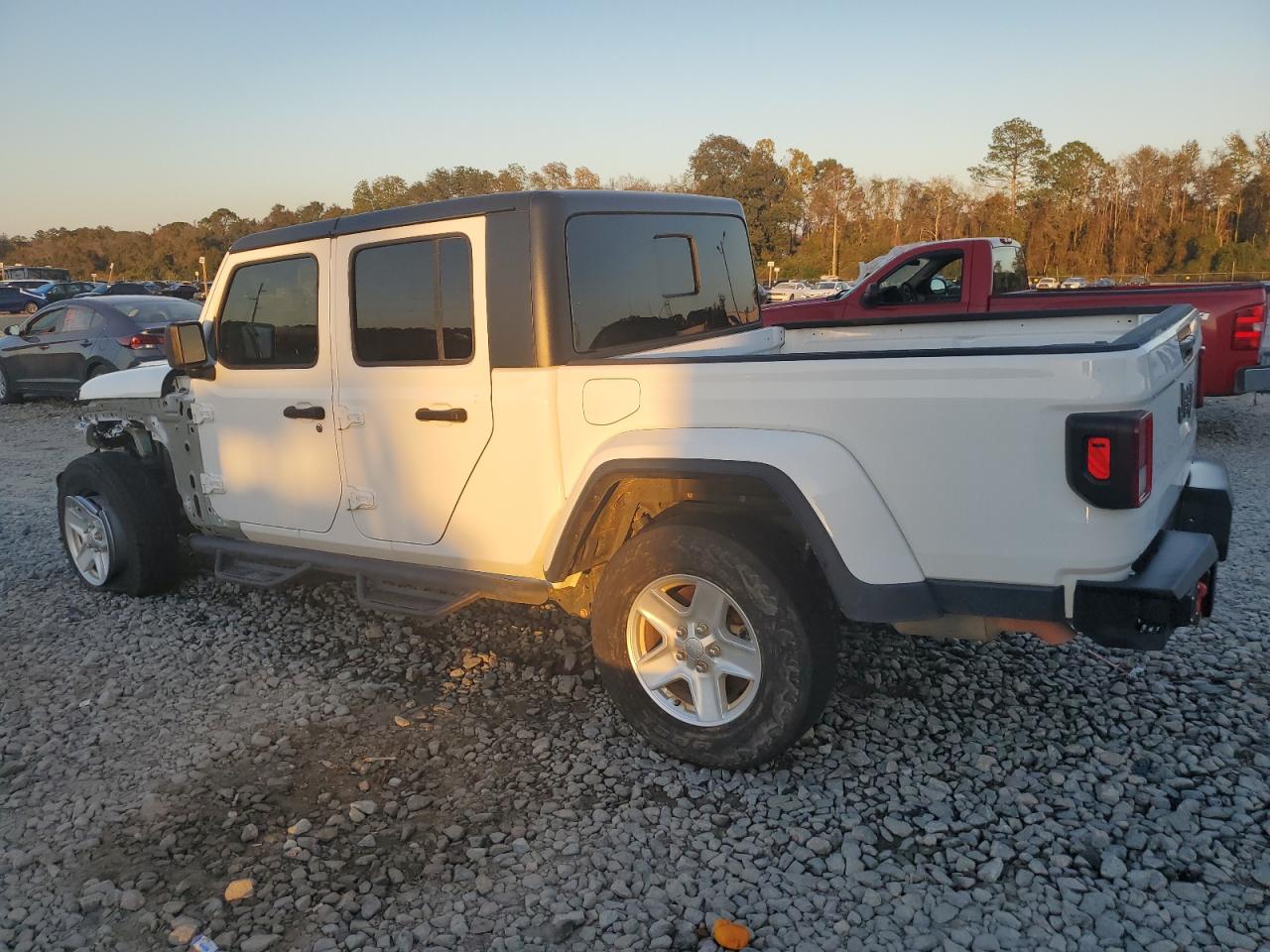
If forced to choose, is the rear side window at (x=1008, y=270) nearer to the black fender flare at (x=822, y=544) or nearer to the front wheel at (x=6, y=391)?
the black fender flare at (x=822, y=544)

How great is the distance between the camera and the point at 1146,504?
9.14 ft

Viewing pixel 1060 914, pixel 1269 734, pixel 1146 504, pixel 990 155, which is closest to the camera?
pixel 1060 914

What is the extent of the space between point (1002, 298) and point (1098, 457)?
6949 mm

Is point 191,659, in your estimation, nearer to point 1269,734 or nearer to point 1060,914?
point 1060,914

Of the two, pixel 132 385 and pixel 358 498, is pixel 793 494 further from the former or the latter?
pixel 132 385

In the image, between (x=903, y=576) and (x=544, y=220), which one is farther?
(x=544, y=220)

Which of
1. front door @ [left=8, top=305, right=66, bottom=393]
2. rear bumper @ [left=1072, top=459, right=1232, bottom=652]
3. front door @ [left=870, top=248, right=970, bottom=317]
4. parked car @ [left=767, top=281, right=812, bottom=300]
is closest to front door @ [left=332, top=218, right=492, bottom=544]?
rear bumper @ [left=1072, top=459, right=1232, bottom=652]

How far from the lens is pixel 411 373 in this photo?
393 cm

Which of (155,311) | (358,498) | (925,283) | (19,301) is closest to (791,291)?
(19,301)

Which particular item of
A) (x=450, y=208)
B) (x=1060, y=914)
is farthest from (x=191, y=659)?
(x=1060, y=914)

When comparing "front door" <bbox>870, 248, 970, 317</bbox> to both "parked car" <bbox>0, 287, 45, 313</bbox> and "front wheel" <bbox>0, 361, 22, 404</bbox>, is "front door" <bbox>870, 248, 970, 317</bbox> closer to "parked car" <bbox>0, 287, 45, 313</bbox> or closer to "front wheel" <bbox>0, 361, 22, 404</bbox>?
"front wheel" <bbox>0, 361, 22, 404</bbox>

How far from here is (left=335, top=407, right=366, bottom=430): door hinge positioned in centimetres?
411

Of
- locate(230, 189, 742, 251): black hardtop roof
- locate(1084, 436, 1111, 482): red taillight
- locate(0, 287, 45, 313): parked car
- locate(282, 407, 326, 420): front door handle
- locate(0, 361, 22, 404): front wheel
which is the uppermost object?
locate(0, 287, 45, 313): parked car

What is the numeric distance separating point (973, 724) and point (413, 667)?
2432 millimetres
